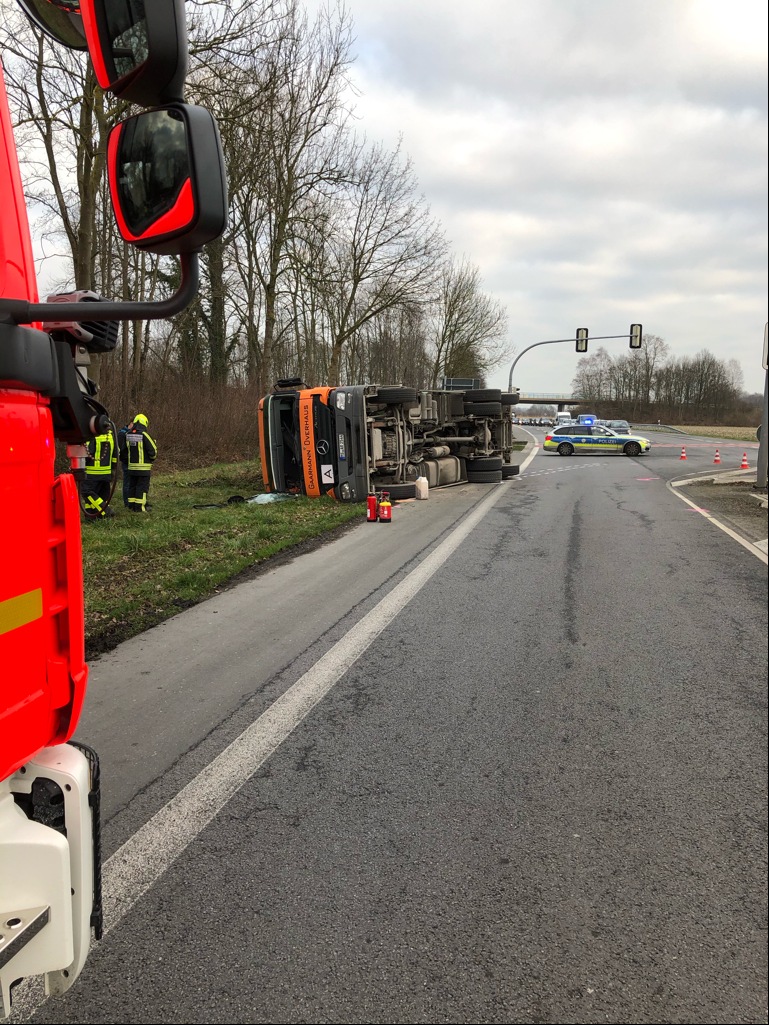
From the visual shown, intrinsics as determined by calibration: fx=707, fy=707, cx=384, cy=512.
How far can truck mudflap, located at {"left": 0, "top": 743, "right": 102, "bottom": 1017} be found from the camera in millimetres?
Answer: 1429

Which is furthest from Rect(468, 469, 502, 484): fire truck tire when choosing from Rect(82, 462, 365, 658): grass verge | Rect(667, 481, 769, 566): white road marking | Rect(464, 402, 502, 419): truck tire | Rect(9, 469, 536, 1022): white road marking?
Rect(9, 469, 536, 1022): white road marking

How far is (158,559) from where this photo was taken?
762cm

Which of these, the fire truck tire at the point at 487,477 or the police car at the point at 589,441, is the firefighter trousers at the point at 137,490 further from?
the police car at the point at 589,441

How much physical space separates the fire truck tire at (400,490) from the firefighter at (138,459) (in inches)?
172

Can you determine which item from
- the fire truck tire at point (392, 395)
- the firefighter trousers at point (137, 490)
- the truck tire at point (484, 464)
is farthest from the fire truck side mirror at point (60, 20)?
the truck tire at point (484, 464)

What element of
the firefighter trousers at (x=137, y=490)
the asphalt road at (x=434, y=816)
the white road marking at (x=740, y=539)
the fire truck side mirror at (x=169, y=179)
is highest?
the fire truck side mirror at (x=169, y=179)

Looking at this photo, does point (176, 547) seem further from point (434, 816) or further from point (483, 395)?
point (483, 395)

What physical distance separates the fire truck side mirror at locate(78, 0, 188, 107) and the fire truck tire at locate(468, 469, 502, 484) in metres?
15.5

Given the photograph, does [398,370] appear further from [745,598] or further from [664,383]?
[664,383]

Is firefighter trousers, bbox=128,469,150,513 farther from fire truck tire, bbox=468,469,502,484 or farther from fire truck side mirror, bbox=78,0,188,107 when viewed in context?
fire truck side mirror, bbox=78,0,188,107

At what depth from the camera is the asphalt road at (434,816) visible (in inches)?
74.1

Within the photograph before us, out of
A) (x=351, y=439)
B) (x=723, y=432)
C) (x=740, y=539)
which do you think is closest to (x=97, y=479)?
(x=351, y=439)

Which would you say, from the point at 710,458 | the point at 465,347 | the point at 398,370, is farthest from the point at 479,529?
the point at 465,347

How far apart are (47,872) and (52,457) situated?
34.7 inches
